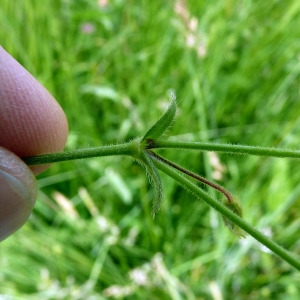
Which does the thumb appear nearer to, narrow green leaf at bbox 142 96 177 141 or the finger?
the finger

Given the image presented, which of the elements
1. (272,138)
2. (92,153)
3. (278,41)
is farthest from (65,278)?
(278,41)

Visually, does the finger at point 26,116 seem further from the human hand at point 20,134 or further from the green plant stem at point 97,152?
the green plant stem at point 97,152

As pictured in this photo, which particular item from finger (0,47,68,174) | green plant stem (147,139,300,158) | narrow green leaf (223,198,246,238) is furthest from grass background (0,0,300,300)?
green plant stem (147,139,300,158)

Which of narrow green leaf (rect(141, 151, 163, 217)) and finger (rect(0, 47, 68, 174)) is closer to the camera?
narrow green leaf (rect(141, 151, 163, 217))

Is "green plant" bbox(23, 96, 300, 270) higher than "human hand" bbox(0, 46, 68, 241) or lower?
higher

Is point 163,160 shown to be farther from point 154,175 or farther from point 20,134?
point 20,134

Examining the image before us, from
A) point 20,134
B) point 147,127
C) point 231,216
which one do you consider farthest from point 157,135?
point 147,127

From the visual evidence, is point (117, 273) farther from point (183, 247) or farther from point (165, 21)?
point (165, 21)

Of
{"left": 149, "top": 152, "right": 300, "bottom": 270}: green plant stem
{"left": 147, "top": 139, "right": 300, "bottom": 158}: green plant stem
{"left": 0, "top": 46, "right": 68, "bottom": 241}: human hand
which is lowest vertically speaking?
{"left": 0, "top": 46, "right": 68, "bottom": 241}: human hand
